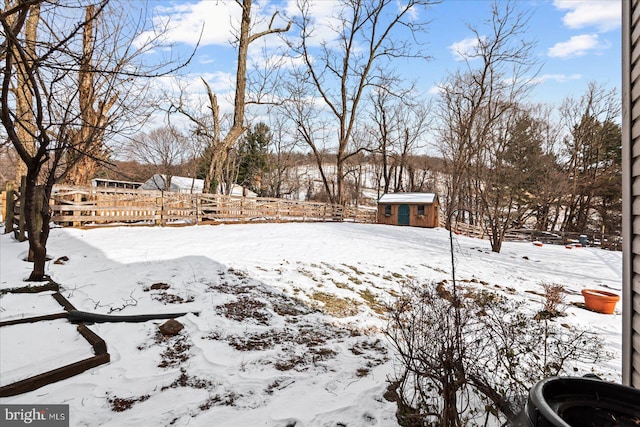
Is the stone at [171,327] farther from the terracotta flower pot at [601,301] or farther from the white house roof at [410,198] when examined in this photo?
the white house roof at [410,198]

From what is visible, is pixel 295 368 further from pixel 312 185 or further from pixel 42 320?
pixel 312 185

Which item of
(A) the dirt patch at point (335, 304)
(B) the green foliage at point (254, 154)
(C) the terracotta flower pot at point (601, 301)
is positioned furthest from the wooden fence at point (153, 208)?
(B) the green foliage at point (254, 154)

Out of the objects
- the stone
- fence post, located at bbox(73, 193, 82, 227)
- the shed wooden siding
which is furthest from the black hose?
fence post, located at bbox(73, 193, 82, 227)

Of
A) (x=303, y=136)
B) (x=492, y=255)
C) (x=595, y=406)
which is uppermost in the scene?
(x=303, y=136)

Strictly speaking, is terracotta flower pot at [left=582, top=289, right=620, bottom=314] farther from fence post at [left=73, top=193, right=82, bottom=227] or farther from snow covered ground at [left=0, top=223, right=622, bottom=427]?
fence post at [left=73, top=193, right=82, bottom=227]

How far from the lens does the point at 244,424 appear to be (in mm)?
2059

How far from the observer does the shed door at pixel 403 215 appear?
67.6 ft

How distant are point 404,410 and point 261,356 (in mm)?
1413

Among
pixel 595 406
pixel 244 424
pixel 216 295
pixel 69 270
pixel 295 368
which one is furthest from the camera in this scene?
pixel 69 270

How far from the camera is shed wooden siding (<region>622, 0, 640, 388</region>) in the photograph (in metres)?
2.27

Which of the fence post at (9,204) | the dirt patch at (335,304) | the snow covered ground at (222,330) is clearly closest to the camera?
the snow covered ground at (222,330)

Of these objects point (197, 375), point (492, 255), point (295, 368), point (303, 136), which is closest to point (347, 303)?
point (295, 368)
